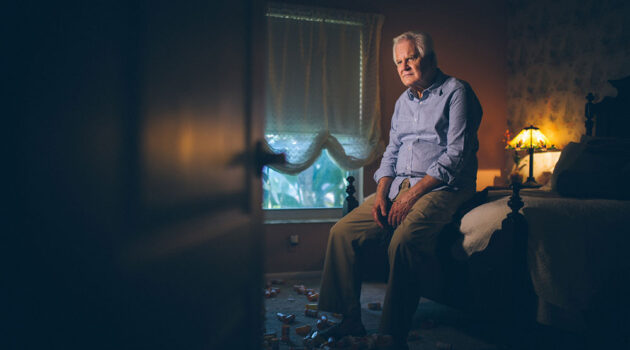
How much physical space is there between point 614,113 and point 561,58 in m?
0.86

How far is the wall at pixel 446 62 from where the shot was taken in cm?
358

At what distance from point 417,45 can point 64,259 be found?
200cm

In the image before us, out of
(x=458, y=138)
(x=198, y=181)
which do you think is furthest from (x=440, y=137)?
(x=198, y=181)

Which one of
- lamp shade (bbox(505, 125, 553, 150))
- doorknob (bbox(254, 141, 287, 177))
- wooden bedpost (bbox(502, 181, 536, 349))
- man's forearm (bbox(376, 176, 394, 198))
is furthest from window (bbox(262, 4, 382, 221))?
doorknob (bbox(254, 141, 287, 177))

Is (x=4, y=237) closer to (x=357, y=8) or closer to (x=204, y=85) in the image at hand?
(x=204, y=85)

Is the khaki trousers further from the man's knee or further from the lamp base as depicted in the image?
the lamp base

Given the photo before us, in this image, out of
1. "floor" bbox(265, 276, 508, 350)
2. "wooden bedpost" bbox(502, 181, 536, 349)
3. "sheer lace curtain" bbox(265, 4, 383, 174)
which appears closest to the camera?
"wooden bedpost" bbox(502, 181, 536, 349)

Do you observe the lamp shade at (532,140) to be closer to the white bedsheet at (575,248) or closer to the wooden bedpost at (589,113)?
the wooden bedpost at (589,113)

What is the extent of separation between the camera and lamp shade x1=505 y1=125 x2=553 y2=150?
361cm

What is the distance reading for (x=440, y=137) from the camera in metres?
1.94

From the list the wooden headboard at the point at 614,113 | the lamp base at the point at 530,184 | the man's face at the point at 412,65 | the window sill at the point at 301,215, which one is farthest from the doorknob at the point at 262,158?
the wooden headboard at the point at 614,113

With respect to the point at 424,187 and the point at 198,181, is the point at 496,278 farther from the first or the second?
the point at 198,181

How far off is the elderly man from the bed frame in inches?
4.3

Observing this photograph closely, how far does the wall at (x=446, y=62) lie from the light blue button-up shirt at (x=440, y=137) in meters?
1.60
